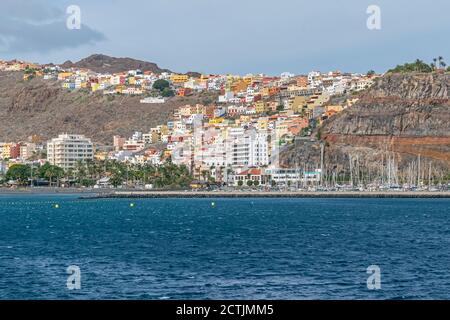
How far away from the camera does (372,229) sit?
68812 millimetres

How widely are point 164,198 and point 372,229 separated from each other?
99.1 m

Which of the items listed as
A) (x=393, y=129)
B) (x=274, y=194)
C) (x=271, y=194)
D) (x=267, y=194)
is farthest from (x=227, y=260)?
(x=393, y=129)

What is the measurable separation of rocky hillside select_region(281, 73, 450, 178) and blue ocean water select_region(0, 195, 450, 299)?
10444cm

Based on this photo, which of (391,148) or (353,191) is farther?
(391,148)

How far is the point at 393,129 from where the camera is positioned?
185125mm

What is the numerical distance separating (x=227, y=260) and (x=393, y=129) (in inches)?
5724

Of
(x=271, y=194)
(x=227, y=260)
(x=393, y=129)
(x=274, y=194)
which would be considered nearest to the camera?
(x=227, y=260)

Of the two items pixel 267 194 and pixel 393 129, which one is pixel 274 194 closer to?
pixel 267 194

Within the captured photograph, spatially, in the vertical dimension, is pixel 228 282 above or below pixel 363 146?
below
